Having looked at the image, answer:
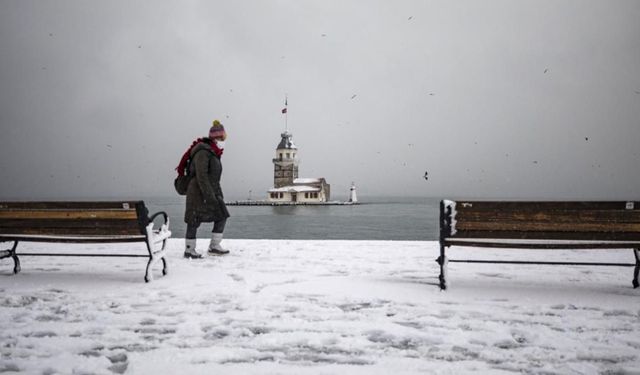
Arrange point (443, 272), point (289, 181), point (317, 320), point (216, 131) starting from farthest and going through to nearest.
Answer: point (289, 181)
point (216, 131)
point (443, 272)
point (317, 320)

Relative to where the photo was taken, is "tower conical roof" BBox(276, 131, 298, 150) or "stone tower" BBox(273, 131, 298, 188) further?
"tower conical roof" BBox(276, 131, 298, 150)

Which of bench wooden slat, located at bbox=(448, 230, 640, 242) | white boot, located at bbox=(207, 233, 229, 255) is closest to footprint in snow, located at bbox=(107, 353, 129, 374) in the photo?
bench wooden slat, located at bbox=(448, 230, 640, 242)

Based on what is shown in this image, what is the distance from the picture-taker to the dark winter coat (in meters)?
6.07

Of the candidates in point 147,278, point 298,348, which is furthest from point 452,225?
point 147,278

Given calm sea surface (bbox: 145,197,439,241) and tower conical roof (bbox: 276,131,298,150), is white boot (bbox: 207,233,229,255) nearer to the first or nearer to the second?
calm sea surface (bbox: 145,197,439,241)

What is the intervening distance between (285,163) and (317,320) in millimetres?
96867

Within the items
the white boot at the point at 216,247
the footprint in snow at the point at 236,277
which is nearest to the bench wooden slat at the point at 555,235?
the footprint in snow at the point at 236,277

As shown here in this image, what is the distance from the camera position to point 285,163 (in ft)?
326

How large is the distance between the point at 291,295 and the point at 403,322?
1.23 m

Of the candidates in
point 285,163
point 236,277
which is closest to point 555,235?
point 236,277

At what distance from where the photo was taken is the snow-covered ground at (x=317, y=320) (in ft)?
7.87

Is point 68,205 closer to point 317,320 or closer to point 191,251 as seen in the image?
point 191,251

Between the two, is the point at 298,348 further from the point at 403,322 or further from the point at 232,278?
the point at 232,278

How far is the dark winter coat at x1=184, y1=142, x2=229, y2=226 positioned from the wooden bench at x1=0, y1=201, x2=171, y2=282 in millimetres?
1469
